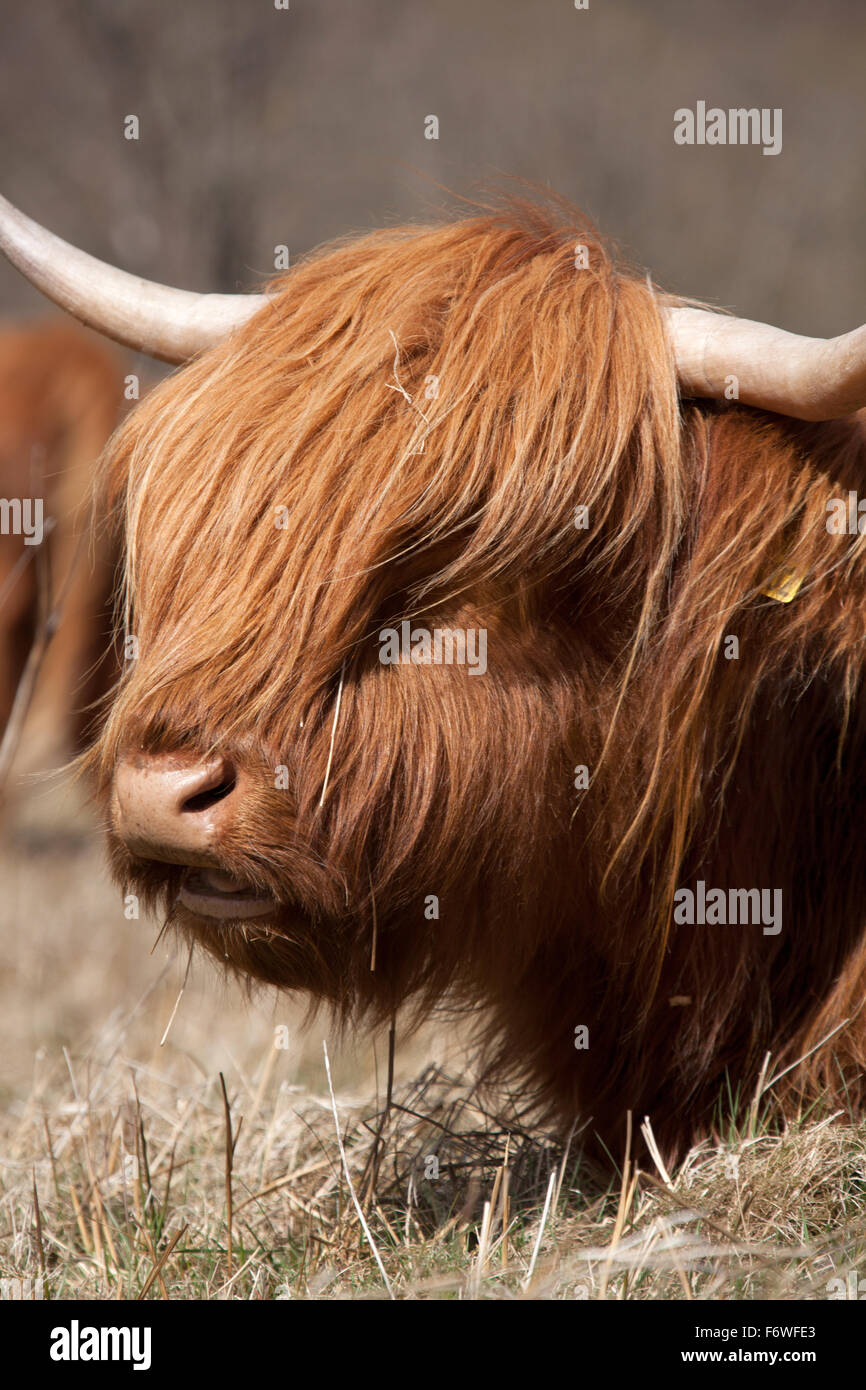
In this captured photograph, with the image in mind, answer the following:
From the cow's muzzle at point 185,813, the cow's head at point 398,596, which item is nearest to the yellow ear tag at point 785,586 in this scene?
the cow's head at point 398,596

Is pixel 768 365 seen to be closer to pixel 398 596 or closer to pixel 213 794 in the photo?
pixel 398 596

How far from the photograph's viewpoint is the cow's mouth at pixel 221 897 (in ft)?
6.27

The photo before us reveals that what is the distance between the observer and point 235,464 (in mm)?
2018

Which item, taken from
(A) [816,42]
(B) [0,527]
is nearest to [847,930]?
(B) [0,527]

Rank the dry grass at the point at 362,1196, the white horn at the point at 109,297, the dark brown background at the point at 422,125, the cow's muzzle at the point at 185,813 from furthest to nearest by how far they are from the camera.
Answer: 1. the dark brown background at the point at 422,125
2. the white horn at the point at 109,297
3. the dry grass at the point at 362,1196
4. the cow's muzzle at the point at 185,813

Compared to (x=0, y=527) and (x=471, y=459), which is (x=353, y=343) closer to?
(x=471, y=459)

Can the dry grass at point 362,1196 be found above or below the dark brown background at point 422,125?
below

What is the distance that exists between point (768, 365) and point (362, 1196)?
158 cm

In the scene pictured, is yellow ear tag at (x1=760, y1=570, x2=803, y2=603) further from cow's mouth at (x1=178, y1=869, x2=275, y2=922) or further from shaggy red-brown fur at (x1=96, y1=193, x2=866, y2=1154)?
cow's mouth at (x1=178, y1=869, x2=275, y2=922)

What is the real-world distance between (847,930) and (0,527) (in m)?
3.20

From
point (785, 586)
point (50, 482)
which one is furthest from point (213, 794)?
point (50, 482)

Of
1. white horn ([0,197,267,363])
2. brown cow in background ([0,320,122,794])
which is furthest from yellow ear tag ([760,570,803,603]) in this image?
brown cow in background ([0,320,122,794])

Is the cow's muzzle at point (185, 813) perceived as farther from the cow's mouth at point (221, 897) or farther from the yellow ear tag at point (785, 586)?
the yellow ear tag at point (785, 586)

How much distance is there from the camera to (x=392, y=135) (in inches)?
360
